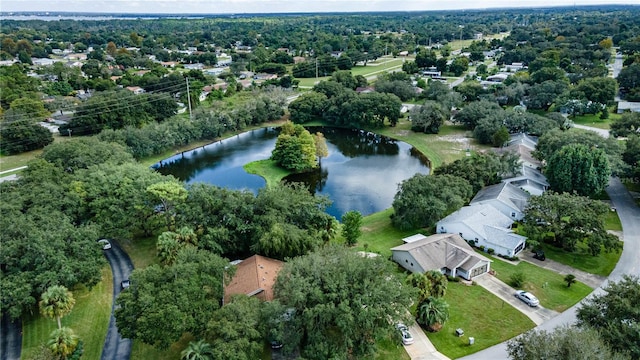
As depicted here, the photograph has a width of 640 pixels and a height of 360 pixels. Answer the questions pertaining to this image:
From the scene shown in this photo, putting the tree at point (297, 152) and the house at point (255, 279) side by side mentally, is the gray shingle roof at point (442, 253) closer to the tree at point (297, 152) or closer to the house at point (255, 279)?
the house at point (255, 279)

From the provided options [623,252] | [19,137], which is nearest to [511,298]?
[623,252]

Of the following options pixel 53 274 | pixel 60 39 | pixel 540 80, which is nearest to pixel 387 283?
pixel 53 274

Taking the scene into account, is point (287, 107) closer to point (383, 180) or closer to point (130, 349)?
point (383, 180)

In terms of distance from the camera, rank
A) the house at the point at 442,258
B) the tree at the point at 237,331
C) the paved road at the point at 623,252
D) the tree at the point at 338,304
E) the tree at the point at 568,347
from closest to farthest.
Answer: the tree at the point at 568,347 < the tree at the point at 237,331 < the tree at the point at 338,304 < the paved road at the point at 623,252 < the house at the point at 442,258

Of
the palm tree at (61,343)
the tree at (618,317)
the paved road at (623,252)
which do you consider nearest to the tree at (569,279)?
the paved road at (623,252)

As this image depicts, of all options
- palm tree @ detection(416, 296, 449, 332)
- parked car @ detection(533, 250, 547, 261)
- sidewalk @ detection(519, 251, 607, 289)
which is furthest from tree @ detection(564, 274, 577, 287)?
palm tree @ detection(416, 296, 449, 332)

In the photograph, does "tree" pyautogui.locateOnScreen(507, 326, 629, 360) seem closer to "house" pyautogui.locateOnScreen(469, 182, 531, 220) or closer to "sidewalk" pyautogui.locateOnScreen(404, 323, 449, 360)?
"sidewalk" pyautogui.locateOnScreen(404, 323, 449, 360)
